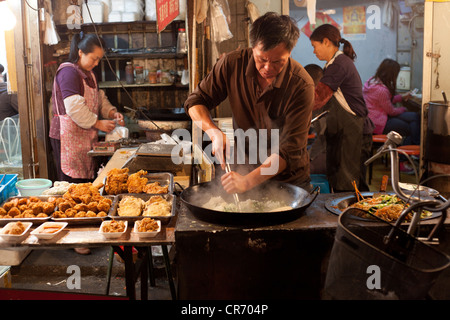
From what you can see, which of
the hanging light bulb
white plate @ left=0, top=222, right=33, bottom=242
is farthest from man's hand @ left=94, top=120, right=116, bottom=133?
white plate @ left=0, top=222, right=33, bottom=242

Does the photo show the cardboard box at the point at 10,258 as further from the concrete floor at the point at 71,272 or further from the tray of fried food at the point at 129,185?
the tray of fried food at the point at 129,185

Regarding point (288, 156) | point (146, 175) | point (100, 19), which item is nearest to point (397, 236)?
point (288, 156)

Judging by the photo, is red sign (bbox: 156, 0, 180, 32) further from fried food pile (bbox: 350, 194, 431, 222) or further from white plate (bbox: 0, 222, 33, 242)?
fried food pile (bbox: 350, 194, 431, 222)

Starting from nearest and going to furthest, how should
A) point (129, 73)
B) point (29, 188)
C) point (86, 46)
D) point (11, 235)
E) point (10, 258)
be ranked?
point (11, 235), point (29, 188), point (10, 258), point (86, 46), point (129, 73)

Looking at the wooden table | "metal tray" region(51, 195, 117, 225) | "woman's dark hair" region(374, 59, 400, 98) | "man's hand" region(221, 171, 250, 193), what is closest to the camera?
the wooden table

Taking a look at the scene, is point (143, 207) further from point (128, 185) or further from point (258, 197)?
point (258, 197)

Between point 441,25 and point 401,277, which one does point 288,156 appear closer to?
point 401,277

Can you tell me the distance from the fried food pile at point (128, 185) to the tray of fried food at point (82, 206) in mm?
143

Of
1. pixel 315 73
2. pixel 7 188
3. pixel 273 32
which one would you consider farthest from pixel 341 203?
pixel 315 73

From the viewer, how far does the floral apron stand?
5906 mm

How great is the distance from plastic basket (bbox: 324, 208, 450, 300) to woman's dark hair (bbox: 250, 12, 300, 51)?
4.06 ft

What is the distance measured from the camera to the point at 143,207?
2.99m

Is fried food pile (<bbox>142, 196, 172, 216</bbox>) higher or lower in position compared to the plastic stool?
higher

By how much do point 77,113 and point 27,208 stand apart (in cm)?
305
